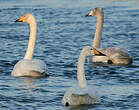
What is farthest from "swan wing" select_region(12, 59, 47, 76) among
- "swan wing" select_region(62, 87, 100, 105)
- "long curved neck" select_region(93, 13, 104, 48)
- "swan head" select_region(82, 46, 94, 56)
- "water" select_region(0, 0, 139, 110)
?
"long curved neck" select_region(93, 13, 104, 48)

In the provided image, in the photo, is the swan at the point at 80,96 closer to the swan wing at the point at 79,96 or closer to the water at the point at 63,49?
the swan wing at the point at 79,96

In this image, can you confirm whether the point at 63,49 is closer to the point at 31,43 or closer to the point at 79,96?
the point at 31,43

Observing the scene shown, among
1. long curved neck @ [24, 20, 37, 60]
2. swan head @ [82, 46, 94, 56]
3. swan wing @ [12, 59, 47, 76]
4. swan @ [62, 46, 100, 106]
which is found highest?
long curved neck @ [24, 20, 37, 60]

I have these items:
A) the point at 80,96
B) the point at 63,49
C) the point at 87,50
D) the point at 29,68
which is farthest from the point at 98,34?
the point at 80,96

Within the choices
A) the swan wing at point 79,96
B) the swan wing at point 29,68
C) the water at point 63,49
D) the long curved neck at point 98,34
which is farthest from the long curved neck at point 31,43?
the swan wing at point 79,96

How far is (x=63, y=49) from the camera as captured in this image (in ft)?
48.4

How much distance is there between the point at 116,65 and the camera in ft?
42.0

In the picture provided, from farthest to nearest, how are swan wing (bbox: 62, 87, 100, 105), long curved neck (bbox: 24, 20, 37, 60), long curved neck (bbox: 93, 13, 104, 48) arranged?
long curved neck (bbox: 93, 13, 104, 48)
long curved neck (bbox: 24, 20, 37, 60)
swan wing (bbox: 62, 87, 100, 105)

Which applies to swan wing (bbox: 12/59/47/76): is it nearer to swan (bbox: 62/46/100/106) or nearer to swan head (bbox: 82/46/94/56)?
swan head (bbox: 82/46/94/56)

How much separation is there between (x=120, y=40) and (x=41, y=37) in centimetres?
287

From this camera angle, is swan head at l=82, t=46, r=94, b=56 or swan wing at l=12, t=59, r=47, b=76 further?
swan wing at l=12, t=59, r=47, b=76

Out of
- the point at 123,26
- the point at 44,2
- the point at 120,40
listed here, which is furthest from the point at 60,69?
the point at 44,2

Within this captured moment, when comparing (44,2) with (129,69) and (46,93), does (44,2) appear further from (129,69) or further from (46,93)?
(46,93)

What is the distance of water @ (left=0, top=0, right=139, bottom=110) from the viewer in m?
9.11
